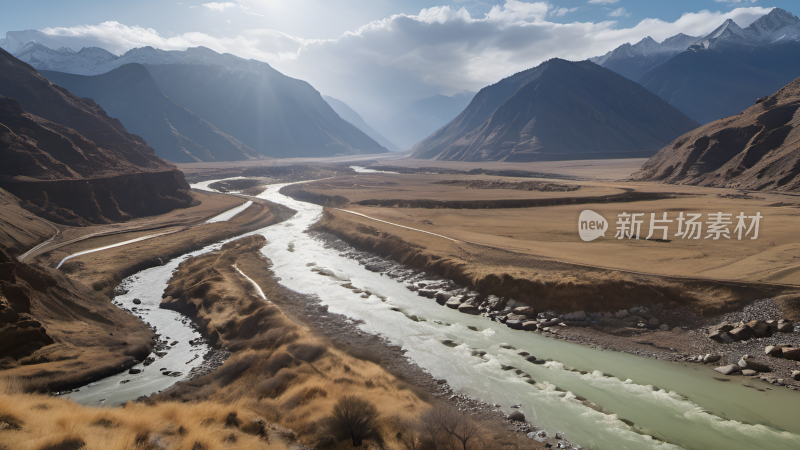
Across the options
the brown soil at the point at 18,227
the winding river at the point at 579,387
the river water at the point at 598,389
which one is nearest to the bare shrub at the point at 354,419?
the river water at the point at 598,389

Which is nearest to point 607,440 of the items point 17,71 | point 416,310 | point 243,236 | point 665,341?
point 665,341

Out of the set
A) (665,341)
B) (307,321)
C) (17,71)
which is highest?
(17,71)

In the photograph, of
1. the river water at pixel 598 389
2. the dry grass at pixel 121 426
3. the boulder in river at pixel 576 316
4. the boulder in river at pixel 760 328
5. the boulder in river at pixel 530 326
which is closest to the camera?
the dry grass at pixel 121 426

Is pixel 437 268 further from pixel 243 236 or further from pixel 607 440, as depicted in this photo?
pixel 243 236

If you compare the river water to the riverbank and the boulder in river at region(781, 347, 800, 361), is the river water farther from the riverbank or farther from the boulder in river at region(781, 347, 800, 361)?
the boulder in river at region(781, 347, 800, 361)

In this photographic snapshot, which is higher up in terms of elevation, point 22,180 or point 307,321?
point 22,180

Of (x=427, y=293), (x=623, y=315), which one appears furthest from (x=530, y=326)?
(x=427, y=293)

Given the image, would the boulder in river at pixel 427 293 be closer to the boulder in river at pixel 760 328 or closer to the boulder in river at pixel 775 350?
the boulder in river at pixel 760 328
